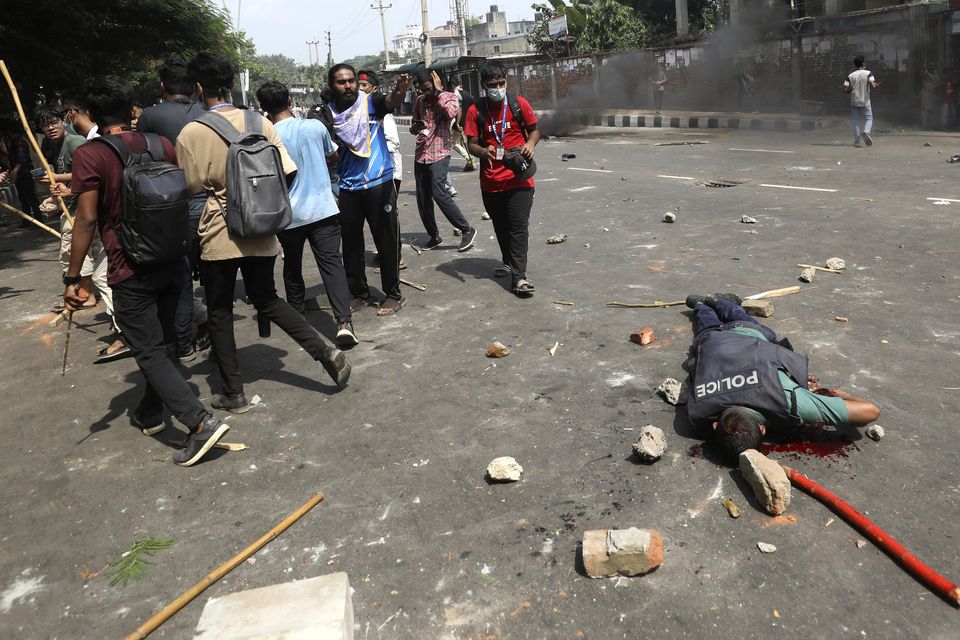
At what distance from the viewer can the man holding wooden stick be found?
3.07m

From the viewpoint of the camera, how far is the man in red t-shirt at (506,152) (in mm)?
5609

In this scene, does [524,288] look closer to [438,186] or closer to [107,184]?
[438,186]

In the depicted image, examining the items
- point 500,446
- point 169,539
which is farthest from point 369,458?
point 169,539

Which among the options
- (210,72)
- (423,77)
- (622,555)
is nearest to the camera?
(622,555)

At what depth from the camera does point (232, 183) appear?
12.3ft

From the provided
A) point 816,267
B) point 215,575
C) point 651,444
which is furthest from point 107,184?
point 816,267

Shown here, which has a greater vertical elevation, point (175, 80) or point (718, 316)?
point (175, 80)

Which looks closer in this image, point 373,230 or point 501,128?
point 373,230

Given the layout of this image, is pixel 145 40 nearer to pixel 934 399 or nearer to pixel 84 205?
pixel 84 205

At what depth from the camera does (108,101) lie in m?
3.51

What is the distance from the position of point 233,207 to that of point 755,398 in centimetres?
255

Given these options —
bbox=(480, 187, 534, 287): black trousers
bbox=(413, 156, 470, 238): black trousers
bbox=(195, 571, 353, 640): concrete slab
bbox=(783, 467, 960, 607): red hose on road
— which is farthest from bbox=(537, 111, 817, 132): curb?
bbox=(195, 571, 353, 640): concrete slab

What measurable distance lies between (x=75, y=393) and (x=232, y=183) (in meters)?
1.82

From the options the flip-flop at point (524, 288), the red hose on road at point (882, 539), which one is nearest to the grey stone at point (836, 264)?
the flip-flop at point (524, 288)
